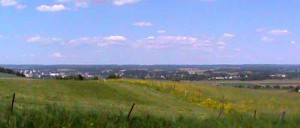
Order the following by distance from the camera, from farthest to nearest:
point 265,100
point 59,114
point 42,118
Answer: point 265,100, point 59,114, point 42,118

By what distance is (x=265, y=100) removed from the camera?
6425cm

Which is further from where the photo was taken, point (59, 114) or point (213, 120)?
point (213, 120)

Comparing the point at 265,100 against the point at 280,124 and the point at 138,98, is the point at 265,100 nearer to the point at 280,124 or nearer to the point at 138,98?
the point at 138,98

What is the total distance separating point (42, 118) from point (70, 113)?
1.40 m

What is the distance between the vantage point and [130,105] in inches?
1527

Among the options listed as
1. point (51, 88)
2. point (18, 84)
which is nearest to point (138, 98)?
point (51, 88)

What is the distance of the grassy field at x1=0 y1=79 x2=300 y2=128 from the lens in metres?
12.6

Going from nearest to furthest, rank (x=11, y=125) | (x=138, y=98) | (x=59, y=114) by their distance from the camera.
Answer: (x=11, y=125), (x=59, y=114), (x=138, y=98)

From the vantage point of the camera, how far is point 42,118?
12.0 metres

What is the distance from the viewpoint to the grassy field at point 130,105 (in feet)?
41.4

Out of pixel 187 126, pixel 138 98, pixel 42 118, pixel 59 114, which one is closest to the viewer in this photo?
pixel 42 118

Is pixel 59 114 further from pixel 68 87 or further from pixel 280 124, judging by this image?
pixel 68 87

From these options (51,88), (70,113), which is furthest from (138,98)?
(70,113)

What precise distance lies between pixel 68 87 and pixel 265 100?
90.4 ft
